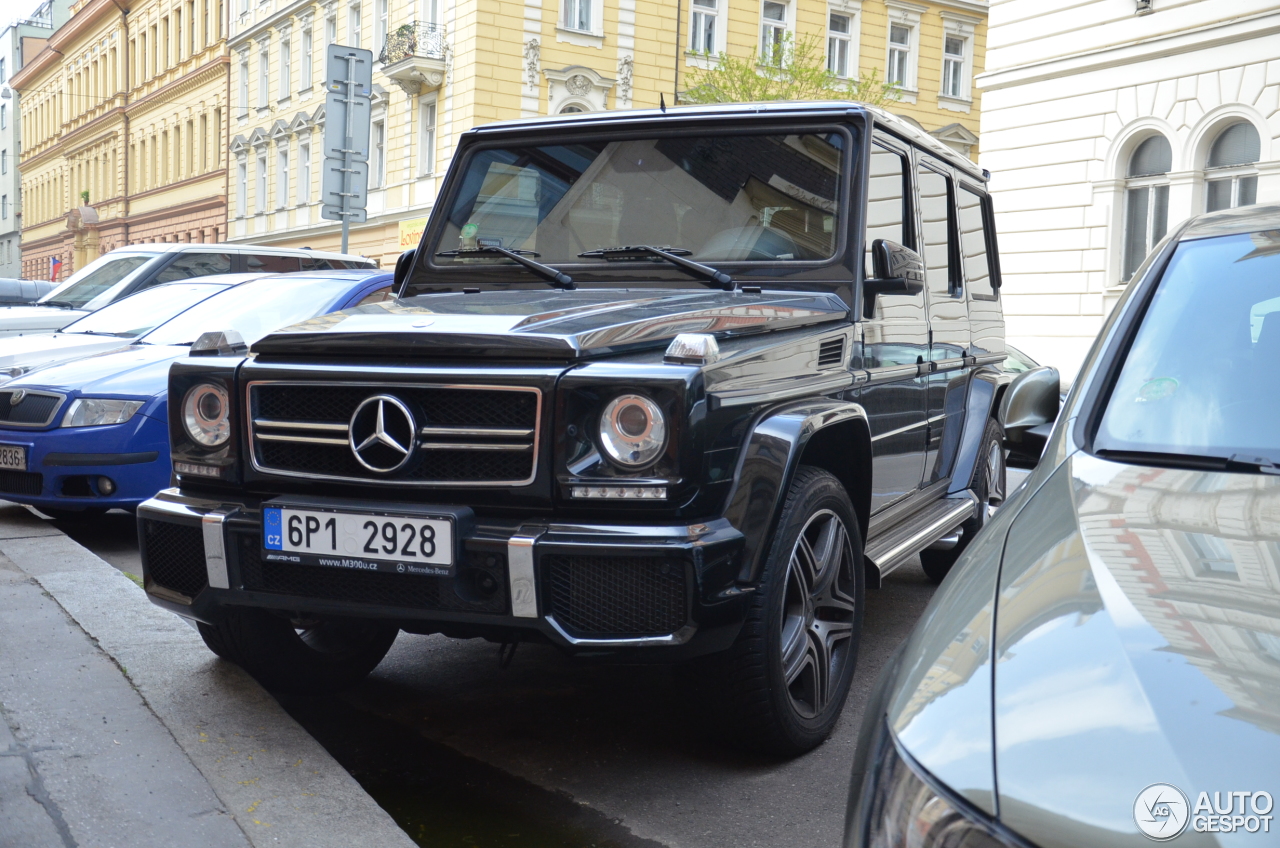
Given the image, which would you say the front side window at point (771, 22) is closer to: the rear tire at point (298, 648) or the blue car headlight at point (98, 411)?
the blue car headlight at point (98, 411)

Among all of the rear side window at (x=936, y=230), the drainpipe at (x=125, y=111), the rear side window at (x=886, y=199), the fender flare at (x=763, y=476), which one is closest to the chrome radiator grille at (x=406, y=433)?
the fender flare at (x=763, y=476)

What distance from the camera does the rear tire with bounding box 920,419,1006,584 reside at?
5812 mm

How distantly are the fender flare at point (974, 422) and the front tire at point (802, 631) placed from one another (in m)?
1.87

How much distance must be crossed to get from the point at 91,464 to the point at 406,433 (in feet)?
12.3

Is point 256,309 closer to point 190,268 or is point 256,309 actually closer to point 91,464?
point 91,464

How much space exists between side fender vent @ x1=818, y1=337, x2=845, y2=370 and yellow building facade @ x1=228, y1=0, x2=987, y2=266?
1015 inches

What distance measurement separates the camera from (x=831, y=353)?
3.84m

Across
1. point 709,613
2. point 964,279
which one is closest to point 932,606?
point 709,613

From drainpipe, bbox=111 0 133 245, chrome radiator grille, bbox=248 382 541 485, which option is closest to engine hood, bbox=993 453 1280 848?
chrome radiator grille, bbox=248 382 541 485

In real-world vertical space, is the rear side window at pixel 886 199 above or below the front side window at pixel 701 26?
below

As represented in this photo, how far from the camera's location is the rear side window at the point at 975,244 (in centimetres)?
596

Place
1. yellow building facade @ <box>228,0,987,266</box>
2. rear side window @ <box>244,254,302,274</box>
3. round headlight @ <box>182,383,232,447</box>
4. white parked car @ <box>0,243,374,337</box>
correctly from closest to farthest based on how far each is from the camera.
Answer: round headlight @ <box>182,383,232,447</box> → white parked car @ <box>0,243,374,337</box> → rear side window @ <box>244,254,302,274</box> → yellow building facade @ <box>228,0,987,266</box>

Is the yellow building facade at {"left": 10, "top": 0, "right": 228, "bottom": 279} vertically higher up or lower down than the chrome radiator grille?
higher up

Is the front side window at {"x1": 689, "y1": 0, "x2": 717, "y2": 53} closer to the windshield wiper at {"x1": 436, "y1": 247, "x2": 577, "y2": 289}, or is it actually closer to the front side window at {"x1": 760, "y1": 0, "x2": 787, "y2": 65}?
the front side window at {"x1": 760, "y1": 0, "x2": 787, "y2": 65}
